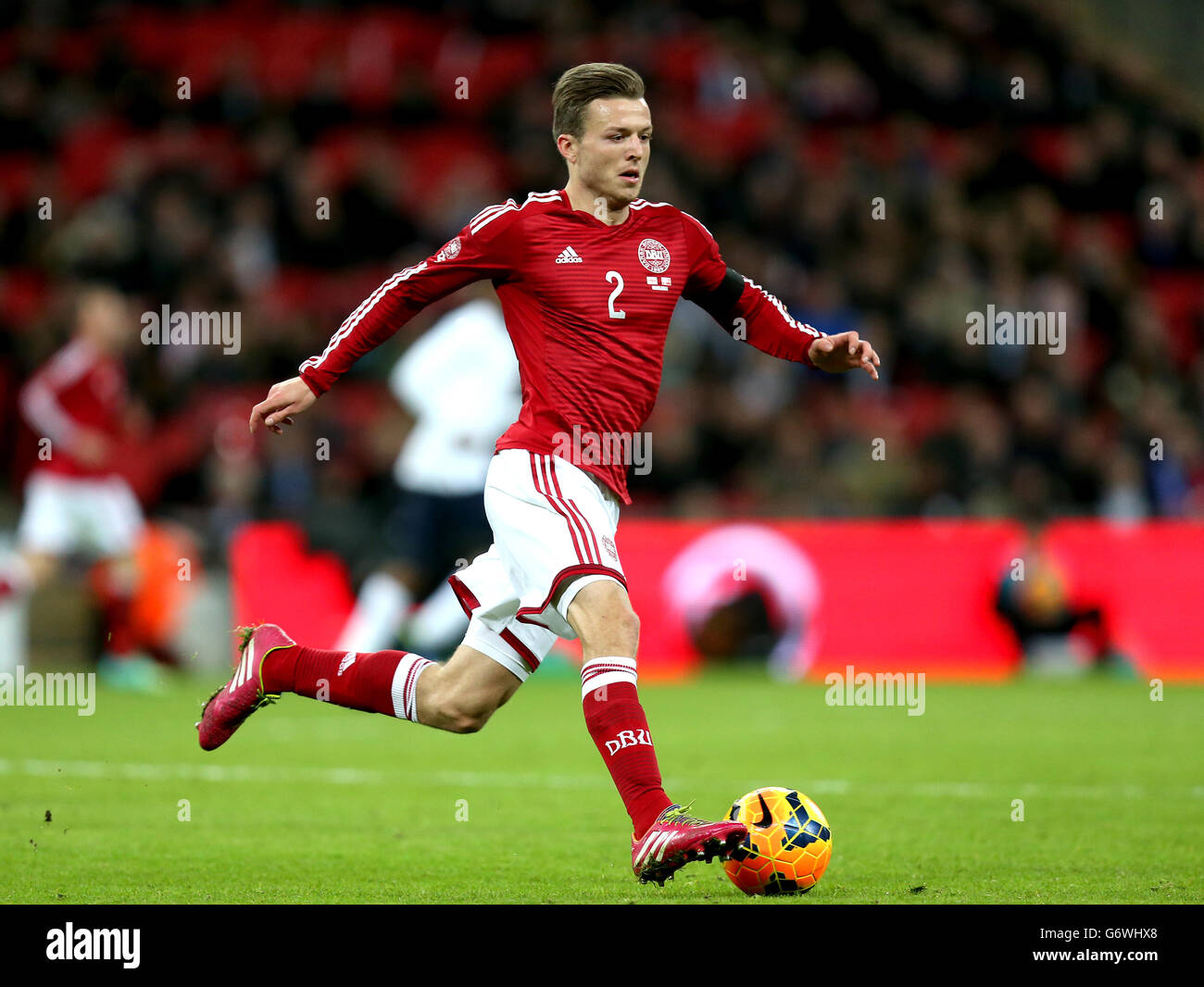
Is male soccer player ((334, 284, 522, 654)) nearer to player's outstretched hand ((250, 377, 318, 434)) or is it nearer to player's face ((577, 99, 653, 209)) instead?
player's face ((577, 99, 653, 209))

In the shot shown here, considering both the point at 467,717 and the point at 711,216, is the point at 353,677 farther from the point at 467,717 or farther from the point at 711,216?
the point at 711,216

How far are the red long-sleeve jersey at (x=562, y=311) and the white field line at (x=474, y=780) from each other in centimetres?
248

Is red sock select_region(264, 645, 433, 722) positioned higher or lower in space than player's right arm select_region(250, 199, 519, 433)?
lower

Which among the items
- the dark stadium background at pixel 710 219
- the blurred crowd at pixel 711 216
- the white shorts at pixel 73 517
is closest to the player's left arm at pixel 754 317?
the white shorts at pixel 73 517

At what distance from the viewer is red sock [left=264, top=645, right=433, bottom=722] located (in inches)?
208

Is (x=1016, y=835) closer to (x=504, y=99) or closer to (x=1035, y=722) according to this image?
(x=1035, y=722)

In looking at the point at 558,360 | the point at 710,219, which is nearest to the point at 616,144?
the point at 558,360

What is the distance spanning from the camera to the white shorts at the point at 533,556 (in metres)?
4.75

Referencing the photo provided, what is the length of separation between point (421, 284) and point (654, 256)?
0.70 metres

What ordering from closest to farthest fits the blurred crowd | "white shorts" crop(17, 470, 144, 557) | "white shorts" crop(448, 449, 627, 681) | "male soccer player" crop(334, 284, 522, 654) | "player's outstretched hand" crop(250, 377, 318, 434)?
1. "white shorts" crop(448, 449, 627, 681)
2. "player's outstretched hand" crop(250, 377, 318, 434)
3. "male soccer player" crop(334, 284, 522, 654)
4. "white shorts" crop(17, 470, 144, 557)
5. the blurred crowd

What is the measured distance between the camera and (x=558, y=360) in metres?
5.03

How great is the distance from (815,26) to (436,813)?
1494 cm

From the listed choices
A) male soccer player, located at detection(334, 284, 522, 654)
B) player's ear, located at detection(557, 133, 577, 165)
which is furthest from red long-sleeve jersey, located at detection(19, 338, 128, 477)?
player's ear, located at detection(557, 133, 577, 165)

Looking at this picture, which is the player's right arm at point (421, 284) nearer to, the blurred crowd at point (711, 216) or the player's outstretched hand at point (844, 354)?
the player's outstretched hand at point (844, 354)
